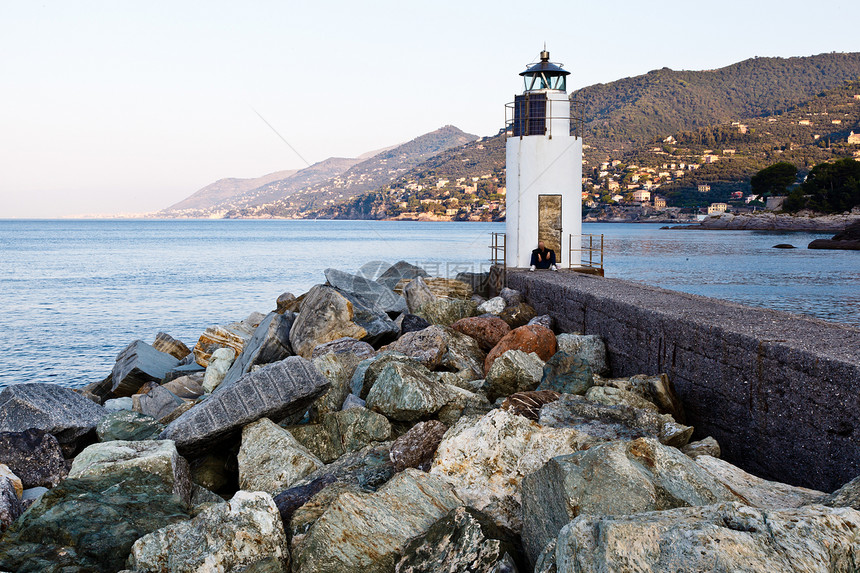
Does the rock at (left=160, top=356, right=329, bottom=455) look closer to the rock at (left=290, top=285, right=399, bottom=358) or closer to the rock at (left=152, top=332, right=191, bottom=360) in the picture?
the rock at (left=290, top=285, right=399, bottom=358)

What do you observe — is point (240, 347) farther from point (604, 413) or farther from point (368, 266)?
point (604, 413)

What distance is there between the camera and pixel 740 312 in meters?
6.14

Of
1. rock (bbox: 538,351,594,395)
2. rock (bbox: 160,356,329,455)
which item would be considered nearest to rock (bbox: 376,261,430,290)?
rock (bbox: 538,351,594,395)

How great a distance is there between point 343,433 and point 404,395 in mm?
606

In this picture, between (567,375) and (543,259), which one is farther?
(543,259)

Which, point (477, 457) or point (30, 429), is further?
point (30, 429)

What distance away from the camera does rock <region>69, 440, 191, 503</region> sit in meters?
4.14

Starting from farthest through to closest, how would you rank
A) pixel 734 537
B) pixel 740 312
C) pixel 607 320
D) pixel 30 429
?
1. pixel 607 320
2. pixel 740 312
3. pixel 30 429
4. pixel 734 537

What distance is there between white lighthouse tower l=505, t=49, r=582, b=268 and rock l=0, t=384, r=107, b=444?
1002cm

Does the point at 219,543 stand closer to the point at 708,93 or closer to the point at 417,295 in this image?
the point at 417,295

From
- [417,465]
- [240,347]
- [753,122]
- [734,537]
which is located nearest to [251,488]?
[417,465]

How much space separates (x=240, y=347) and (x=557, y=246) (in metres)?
7.18

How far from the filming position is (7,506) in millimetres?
3850

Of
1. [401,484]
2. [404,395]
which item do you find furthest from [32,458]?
[401,484]
